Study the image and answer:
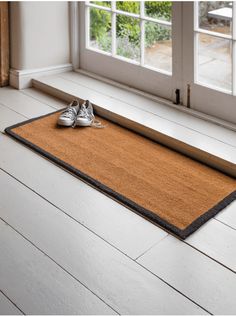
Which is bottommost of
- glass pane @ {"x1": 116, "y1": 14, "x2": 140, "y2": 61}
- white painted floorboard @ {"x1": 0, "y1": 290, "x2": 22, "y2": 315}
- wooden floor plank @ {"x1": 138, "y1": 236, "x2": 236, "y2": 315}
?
white painted floorboard @ {"x1": 0, "y1": 290, "x2": 22, "y2": 315}

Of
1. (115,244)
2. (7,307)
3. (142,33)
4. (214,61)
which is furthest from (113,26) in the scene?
(7,307)

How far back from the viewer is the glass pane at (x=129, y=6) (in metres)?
3.47

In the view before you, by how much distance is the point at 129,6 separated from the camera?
11.5 ft

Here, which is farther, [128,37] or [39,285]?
[128,37]

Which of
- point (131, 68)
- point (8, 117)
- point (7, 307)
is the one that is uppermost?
point (131, 68)

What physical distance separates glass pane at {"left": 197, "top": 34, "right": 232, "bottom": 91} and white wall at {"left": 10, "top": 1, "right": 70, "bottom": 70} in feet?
3.68

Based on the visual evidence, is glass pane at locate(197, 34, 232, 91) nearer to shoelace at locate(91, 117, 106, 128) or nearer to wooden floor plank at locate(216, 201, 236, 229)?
shoelace at locate(91, 117, 106, 128)

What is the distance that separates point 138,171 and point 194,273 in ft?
2.70

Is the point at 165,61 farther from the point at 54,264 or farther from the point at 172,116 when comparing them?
the point at 54,264

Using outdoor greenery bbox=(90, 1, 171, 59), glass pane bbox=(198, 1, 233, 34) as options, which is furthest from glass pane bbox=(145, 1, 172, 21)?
glass pane bbox=(198, 1, 233, 34)

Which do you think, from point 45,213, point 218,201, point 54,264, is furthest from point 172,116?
point 54,264

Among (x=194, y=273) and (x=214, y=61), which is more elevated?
(x=214, y=61)

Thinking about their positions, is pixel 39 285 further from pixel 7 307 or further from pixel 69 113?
pixel 69 113

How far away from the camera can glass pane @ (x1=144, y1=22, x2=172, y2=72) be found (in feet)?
11.0
